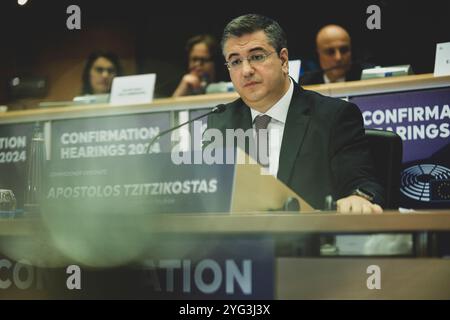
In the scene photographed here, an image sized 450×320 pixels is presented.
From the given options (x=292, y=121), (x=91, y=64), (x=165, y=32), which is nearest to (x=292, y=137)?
(x=292, y=121)

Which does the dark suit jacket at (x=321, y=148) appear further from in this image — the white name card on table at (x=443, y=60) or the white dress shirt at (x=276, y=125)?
the white name card on table at (x=443, y=60)

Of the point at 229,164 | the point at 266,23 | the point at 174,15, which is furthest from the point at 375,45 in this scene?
the point at 229,164

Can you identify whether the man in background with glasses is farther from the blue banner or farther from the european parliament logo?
the european parliament logo

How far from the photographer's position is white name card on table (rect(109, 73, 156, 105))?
398 centimetres

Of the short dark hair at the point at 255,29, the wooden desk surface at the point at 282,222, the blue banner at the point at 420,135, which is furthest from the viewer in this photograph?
the blue banner at the point at 420,135

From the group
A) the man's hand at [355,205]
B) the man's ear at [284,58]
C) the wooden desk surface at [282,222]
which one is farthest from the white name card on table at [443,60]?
the wooden desk surface at [282,222]

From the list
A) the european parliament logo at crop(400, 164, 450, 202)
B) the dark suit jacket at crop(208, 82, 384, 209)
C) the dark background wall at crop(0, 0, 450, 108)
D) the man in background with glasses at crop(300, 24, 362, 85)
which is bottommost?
the european parliament logo at crop(400, 164, 450, 202)

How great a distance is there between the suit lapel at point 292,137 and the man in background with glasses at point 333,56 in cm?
164

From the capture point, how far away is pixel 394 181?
6.50 ft

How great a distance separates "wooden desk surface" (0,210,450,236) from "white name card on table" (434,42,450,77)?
2.39 meters

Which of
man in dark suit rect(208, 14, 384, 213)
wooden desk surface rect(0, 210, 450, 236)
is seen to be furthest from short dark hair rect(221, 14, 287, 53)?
wooden desk surface rect(0, 210, 450, 236)

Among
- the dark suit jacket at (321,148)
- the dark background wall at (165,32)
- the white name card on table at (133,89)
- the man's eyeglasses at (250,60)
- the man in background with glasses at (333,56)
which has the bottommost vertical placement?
the dark suit jacket at (321,148)

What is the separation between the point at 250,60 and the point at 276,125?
0.24m

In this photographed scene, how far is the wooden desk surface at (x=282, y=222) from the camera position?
3.46 feet
